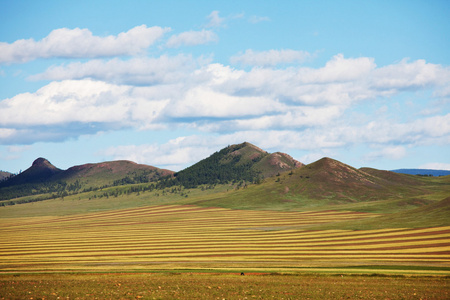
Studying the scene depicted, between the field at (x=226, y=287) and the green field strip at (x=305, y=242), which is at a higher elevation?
the field at (x=226, y=287)

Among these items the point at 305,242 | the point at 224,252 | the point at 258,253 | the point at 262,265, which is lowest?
the point at 305,242

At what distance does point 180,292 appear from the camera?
3938 centimetres

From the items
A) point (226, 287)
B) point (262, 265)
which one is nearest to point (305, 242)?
point (262, 265)

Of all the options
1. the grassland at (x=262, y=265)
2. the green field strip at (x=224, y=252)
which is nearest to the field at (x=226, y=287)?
the grassland at (x=262, y=265)

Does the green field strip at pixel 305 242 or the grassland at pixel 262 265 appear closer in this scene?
the grassland at pixel 262 265

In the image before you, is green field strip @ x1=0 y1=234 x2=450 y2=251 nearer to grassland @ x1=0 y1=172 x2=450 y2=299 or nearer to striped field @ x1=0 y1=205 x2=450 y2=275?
striped field @ x1=0 y1=205 x2=450 y2=275

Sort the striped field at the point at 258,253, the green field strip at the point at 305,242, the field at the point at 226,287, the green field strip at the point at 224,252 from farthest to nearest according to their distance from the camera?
the green field strip at the point at 305,242, the green field strip at the point at 224,252, the striped field at the point at 258,253, the field at the point at 226,287

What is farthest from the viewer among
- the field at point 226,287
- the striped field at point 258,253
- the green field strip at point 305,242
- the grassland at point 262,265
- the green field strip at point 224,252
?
the green field strip at point 305,242

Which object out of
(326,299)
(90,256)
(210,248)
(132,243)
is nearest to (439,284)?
(326,299)

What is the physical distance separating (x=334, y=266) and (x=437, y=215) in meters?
63.5

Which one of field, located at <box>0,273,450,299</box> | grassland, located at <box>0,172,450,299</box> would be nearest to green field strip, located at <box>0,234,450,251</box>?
grassland, located at <box>0,172,450,299</box>

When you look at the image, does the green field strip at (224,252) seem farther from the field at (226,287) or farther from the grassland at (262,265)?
the field at (226,287)

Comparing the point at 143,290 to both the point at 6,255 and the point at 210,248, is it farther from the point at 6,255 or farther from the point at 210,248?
the point at 6,255

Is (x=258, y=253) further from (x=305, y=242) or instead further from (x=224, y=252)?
(x=305, y=242)
